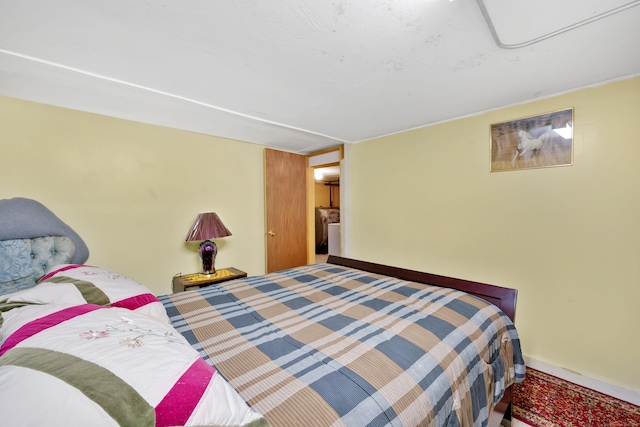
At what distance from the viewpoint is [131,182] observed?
2471 millimetres

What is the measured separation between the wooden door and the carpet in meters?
2.80

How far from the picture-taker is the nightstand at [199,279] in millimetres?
2461

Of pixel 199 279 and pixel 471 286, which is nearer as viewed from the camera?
pixel 471 286

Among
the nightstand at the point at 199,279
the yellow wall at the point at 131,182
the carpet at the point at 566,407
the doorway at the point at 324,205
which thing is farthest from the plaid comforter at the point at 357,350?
the doorway at the point at 324,205

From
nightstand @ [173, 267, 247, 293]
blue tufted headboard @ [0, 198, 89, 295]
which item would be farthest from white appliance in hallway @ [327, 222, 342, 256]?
blue tufted headboard @ [0, 198, 89, 295]

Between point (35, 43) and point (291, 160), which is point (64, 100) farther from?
point (291, 160)

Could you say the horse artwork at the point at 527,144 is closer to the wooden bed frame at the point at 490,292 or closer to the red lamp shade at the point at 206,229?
the wooden bed frame at the point at 490,292

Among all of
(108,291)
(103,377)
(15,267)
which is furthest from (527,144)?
(15,267)

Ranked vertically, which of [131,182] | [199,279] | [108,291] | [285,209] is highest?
[131,182]

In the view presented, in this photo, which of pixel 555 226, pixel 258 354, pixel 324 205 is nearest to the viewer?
pixel 258 354

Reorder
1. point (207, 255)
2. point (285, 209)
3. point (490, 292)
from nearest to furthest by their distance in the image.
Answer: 1. point (490, 292)
2. point (207, 255)
3. point (285, 209)

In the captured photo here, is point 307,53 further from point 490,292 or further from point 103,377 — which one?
point 490,292

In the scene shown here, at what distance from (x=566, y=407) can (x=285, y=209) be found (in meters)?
3.28

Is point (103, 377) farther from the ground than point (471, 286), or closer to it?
farther from the ground
